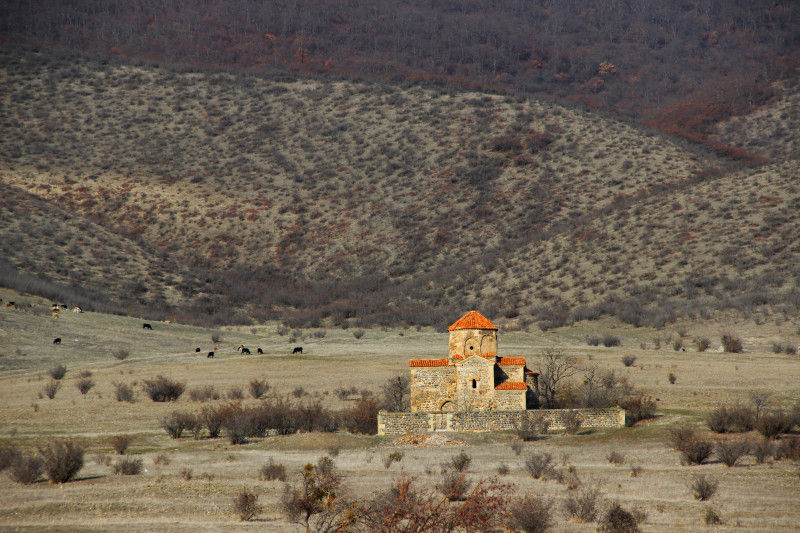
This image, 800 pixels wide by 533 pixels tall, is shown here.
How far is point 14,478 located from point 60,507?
127 inches

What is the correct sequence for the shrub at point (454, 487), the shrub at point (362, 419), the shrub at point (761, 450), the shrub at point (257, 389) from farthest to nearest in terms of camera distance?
the shrub at point (257, 389)
the shrub at point (362, 419)
the shrub at point (761, 450)
the shrub at point (454, 487)

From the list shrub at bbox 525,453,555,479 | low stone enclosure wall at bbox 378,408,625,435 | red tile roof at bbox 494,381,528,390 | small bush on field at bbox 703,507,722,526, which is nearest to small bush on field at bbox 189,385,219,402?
low stone enclosure wall at bbox 378,408,625,435

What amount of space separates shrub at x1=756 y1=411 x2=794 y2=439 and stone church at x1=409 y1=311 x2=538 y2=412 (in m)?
8.11

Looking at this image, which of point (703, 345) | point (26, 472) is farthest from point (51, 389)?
point (703, 345)

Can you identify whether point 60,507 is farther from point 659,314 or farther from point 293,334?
point 659,314

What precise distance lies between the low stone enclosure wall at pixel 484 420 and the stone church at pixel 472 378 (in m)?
1.32

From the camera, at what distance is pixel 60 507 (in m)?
17.0

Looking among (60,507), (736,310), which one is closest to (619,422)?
(60,507)

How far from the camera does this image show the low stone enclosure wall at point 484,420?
2678cm

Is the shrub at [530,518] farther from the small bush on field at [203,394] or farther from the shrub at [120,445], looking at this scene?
the small bush on field at [203,394]

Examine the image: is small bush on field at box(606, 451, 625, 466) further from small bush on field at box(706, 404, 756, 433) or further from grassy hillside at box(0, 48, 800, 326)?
grassy hillside at box(0, 48, 800, 326)

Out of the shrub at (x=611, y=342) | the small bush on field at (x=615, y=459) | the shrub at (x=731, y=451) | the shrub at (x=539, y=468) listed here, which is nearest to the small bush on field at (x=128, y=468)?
the shrub at (x=539, y=468)

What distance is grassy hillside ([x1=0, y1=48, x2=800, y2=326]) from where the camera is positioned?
6144 cm

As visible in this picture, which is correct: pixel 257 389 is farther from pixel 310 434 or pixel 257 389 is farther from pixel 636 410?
pixel 636 410
